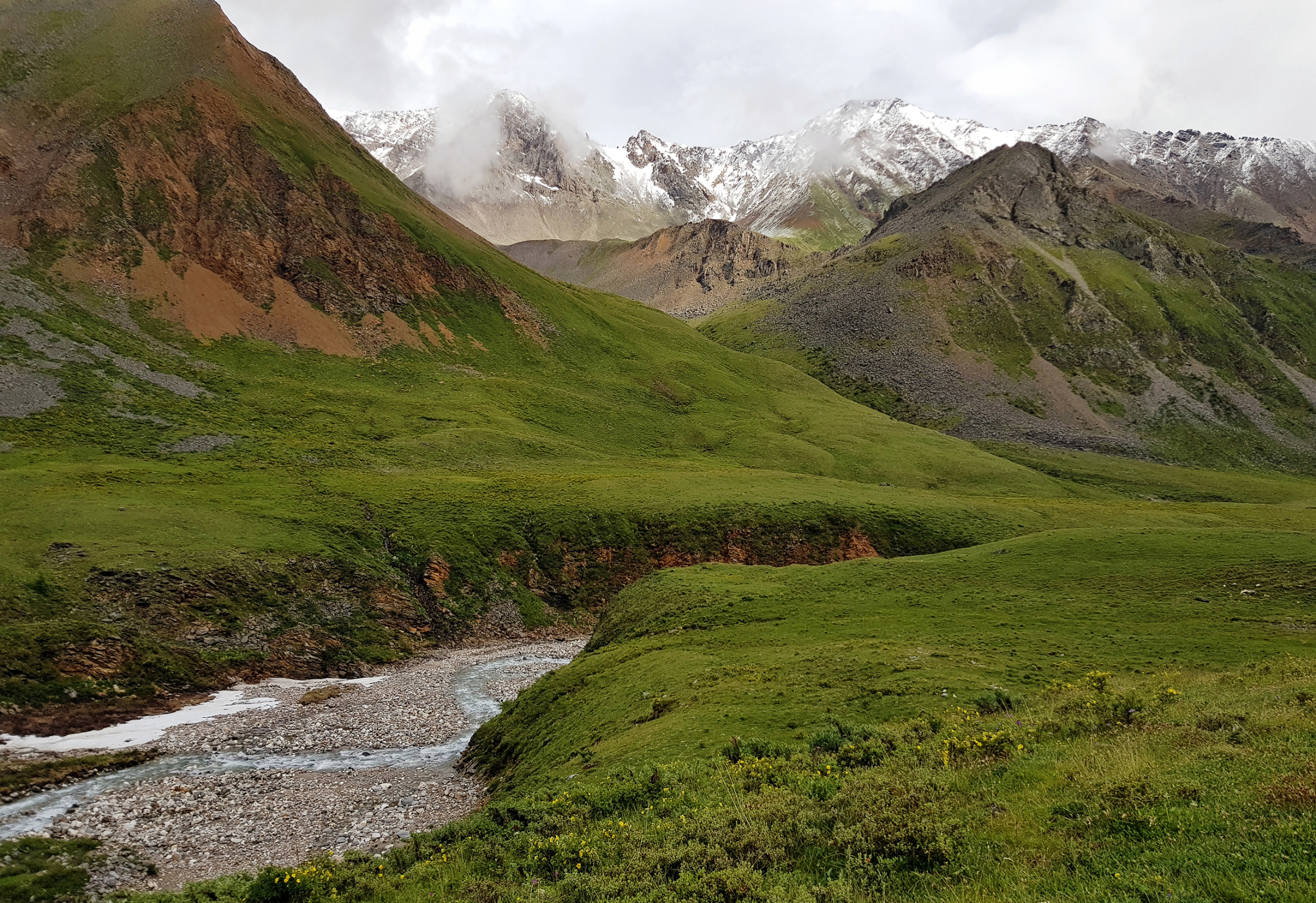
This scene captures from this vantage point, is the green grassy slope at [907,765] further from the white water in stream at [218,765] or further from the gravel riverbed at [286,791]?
the gravel riverbed at [286,791]

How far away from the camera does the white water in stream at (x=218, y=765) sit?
80.7 feet

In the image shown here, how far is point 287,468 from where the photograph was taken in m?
75.8

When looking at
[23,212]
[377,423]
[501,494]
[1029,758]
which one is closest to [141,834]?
[1029,758]

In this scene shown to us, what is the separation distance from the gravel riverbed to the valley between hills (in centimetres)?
23

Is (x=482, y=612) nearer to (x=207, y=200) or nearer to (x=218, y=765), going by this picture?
(x=218, y=765)

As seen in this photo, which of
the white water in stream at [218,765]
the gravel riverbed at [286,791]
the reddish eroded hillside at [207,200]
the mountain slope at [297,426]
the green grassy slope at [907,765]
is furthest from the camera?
the reddish eroded hillside at [207,200]

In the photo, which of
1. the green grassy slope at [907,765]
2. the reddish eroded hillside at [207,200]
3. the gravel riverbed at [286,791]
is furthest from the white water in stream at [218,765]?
the reddish eroded hillside at [207,200]

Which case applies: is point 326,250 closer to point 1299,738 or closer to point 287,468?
point 287,468

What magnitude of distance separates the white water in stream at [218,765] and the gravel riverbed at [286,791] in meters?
0.14

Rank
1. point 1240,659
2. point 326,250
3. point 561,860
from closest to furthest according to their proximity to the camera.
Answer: point 561,860
point 1240,659
point 326,250

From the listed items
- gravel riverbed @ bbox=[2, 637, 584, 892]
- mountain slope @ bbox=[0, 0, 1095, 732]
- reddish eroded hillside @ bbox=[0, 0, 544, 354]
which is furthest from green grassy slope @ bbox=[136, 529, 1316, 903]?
reddish eroded hillside @ bbox=[0, 0, 544, 354]

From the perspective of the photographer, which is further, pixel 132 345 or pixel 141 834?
pixel 132 345

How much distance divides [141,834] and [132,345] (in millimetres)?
96349

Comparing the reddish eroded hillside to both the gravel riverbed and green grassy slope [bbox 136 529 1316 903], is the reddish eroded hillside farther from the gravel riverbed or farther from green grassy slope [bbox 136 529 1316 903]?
green grassy slope [bbox 136 529 1316 903]
